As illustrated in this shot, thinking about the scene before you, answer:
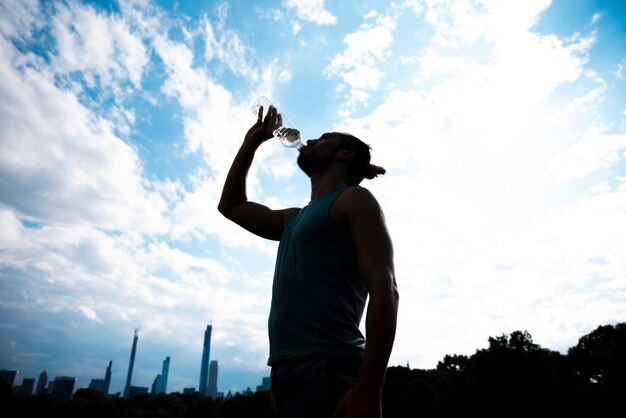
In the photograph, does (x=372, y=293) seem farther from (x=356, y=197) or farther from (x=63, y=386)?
(x=63, y=386)

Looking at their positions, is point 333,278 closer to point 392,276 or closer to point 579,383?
point 392,276

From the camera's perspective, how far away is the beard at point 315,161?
114 inches

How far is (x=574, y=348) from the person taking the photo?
1539 inches

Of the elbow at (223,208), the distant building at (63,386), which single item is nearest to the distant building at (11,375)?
the distant building at (63,386)

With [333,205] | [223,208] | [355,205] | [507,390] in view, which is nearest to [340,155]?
[333,205]

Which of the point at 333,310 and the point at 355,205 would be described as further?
the point at 355,205

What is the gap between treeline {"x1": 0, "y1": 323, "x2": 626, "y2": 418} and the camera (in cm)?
2989

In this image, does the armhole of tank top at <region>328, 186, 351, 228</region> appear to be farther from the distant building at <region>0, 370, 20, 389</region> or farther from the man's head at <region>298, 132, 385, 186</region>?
the distant building at <region>0, 370, 20, 389</region>

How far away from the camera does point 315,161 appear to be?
2.91 meters

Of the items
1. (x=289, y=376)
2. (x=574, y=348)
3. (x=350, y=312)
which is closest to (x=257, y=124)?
(x=350, y=312)

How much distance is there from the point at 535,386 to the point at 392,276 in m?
36.3

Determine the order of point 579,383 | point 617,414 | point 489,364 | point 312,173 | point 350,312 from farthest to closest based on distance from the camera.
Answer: point 579,383, point 489,364, point 617,414, point 312,173, point 350,312

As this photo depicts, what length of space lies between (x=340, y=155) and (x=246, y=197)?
93 centimetres

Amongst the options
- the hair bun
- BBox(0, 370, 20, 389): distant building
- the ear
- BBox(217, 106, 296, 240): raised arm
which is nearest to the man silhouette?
BBox(217, 106, 296, 240): raised arm
